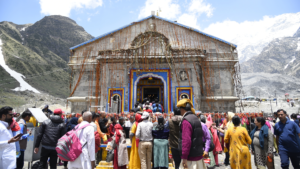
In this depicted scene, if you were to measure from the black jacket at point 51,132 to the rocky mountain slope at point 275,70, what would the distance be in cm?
6365

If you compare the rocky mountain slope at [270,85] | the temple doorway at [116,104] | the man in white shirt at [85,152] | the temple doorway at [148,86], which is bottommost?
the man in white shirt at [85,152]

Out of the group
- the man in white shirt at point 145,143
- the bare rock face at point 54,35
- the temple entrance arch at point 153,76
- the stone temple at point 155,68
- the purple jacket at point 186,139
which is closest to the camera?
the purple jacket at point 186,139

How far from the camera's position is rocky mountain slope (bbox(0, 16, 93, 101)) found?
50069 millimetres

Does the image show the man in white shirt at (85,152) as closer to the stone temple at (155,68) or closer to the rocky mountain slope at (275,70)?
the stone temple at (155,68)

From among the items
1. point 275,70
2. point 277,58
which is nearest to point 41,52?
point 275,70

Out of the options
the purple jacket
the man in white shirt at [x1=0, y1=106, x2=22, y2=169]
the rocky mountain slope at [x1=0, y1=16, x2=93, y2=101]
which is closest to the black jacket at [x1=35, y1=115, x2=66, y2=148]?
A: the man in white shirt at [x1=0, y1=106, x2=22, y2=169]

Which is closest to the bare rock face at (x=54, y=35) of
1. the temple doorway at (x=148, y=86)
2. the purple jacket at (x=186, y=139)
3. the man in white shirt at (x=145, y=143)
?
the temple doorway at (x=148, y=86)

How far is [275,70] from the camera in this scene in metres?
90.4

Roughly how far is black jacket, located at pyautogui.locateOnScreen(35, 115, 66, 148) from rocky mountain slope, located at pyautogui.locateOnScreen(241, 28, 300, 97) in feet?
209

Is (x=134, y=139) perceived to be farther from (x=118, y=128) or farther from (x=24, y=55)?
(x=24, y=55)

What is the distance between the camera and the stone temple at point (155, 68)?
50.4 ft

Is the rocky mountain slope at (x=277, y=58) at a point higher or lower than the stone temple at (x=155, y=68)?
higher

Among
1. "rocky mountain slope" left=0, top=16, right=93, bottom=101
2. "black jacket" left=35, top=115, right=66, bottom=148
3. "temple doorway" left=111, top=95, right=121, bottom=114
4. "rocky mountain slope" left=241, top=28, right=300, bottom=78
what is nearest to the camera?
"black jacket" left=35, top=115, right=66, bottom=148

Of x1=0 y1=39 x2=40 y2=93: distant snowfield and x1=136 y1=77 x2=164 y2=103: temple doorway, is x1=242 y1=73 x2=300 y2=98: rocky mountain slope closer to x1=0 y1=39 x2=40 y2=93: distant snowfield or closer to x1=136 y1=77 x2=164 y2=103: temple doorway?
x1=136 y1=77 x2=164 y2=103: temple doorway
